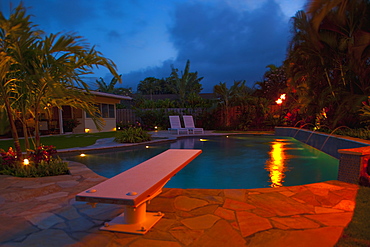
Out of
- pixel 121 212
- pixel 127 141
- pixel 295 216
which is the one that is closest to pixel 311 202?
pixel 295 216

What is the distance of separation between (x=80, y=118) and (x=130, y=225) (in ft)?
53.7

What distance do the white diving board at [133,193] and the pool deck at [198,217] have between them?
0.13 metres

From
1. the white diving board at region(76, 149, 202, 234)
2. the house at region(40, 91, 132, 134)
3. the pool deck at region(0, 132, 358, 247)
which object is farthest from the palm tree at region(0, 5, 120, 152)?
the house at region(40, 91, 132, 134)

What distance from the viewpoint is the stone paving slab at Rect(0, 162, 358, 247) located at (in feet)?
7.73

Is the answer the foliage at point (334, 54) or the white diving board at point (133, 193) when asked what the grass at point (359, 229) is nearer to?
the white diving board at point (133, 193)

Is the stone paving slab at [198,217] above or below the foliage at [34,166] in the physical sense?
below

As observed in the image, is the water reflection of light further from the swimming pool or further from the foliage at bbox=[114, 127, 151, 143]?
the foliage at bbox=[114, 127, 151, 143]

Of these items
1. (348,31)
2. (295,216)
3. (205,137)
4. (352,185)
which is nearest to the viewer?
(295,216)

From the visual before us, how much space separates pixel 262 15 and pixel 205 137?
14828 mm

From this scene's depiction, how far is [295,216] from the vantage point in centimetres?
291

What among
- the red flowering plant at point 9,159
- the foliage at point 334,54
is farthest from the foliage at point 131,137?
the foliage at point 334,54

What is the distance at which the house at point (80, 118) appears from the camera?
51.2 ft

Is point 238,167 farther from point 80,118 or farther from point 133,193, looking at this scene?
point 80,118

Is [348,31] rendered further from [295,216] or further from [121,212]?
[121,212]
